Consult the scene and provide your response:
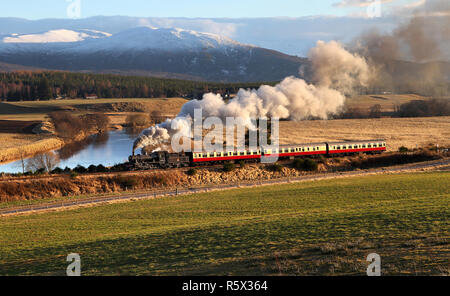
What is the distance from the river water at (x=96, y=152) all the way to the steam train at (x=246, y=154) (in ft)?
59.0

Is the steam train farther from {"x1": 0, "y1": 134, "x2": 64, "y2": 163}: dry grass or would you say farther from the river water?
{"x1": 0, "y1": 134, "x2": 64, "y2": 163}: dry grass

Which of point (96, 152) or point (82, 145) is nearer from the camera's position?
point (96, 152)

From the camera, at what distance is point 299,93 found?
9038 centimetres

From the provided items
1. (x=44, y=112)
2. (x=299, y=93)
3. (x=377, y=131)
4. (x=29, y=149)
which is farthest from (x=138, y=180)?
(x=44, y=112)

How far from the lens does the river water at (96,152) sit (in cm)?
7819

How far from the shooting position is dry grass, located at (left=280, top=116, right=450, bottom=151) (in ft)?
308

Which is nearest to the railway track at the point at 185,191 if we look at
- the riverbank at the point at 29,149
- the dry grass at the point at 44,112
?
the riverbank at the point at 29,149

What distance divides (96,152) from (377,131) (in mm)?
65792

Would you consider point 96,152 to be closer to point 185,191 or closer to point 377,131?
point 185,191

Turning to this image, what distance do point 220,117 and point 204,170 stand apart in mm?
25109

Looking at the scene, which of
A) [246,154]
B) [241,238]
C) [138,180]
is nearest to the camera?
[241,238]
